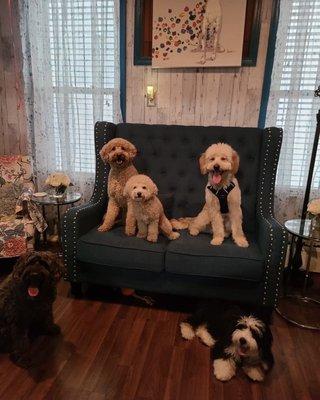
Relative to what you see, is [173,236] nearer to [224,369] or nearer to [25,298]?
[224,369]

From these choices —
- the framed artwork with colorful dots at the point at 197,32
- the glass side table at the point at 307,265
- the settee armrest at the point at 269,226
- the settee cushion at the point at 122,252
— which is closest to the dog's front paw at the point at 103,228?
the settee cushion at the point at 122,252

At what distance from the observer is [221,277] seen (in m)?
1.80

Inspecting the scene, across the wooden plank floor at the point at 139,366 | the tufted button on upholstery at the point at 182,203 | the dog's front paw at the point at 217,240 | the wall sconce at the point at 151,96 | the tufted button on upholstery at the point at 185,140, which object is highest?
the wall sconce at the point at 151,96

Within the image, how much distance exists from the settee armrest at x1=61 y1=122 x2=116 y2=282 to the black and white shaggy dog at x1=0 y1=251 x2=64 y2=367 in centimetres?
43

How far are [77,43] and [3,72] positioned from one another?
83 centimetres

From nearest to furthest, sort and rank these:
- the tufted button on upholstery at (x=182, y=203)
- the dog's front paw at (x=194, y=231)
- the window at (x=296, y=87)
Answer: the dog's front paw at (x=194, y=231) < the window at (x=296, y=87) < the tufted button on upholstery at (x=182, y=203)

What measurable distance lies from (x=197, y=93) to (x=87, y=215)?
4.67 ft

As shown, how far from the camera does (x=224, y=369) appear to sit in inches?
59.1

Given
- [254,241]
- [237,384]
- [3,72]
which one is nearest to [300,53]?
[254,241]

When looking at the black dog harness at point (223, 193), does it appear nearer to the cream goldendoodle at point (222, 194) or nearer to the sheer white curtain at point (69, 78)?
the cream goldendoodle at point (222, 194)

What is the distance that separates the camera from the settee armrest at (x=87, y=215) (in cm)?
197

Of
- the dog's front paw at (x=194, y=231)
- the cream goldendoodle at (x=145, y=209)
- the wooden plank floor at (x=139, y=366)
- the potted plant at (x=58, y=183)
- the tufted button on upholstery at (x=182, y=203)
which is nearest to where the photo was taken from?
the wooden plank floor at (x=139, y=366)

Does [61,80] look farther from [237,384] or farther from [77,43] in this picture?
[237,384]

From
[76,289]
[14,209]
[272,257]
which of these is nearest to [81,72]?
[14,209]
